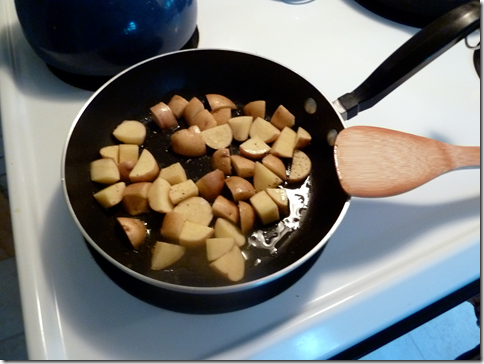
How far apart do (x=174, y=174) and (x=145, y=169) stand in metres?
0.05

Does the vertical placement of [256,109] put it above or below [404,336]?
above

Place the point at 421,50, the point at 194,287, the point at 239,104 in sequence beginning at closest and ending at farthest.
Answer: the point at 194,287 → the point at 421,50 → the point at 239,104

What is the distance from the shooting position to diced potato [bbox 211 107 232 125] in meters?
0.76

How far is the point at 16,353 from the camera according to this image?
1.10 m

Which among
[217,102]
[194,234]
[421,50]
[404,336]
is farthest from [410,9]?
[404,336]

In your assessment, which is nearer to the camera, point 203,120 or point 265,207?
point 265,207

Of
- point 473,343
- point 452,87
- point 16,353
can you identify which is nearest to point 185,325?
point 452,87

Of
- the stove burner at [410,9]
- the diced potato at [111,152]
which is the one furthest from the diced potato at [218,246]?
the stove burner at [410,9]

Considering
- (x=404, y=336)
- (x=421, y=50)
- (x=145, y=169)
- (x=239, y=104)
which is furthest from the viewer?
(x=404, y=336)

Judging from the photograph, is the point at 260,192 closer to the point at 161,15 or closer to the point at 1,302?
the point at 161,15

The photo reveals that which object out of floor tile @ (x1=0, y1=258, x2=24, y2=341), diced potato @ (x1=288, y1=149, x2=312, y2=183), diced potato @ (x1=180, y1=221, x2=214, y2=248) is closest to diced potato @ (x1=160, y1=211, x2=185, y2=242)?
diced potato @ (x1=180, y1=221, x2=214, y2=248)

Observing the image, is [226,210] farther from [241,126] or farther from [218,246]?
[241,126]

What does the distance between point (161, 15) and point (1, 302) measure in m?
1.01

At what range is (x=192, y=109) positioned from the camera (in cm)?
74
